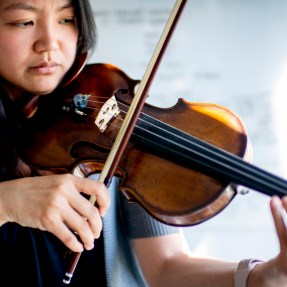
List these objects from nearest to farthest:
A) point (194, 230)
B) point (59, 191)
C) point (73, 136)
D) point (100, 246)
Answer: point (59, 191) < point (73, 136) < point (100, 246) < point (194, 230)

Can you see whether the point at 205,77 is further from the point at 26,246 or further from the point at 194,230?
the point at 26,246

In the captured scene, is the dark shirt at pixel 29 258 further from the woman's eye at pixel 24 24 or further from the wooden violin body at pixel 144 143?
the woman's eye at pixel 24 24

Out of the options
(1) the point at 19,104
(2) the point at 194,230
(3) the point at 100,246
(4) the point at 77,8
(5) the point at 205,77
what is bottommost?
(2) the point at 194,230

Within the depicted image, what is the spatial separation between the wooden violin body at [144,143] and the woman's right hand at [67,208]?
0.32 ft

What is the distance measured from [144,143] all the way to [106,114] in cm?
11

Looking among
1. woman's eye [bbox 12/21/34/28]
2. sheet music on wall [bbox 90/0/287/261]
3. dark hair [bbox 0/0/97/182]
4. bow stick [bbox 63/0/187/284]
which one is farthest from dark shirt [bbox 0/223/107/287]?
sheet music on wall [bbox 90/0/287/261]

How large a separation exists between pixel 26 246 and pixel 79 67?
35 centimetres

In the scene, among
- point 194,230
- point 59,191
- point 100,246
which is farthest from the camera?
point 194,230

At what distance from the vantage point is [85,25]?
3.18ft

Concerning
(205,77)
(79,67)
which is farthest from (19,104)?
(205,77)

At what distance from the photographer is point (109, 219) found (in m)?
1.05

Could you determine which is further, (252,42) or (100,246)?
(252,42)

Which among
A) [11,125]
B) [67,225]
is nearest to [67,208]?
[67,225]

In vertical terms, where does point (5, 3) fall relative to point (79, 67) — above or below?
above
